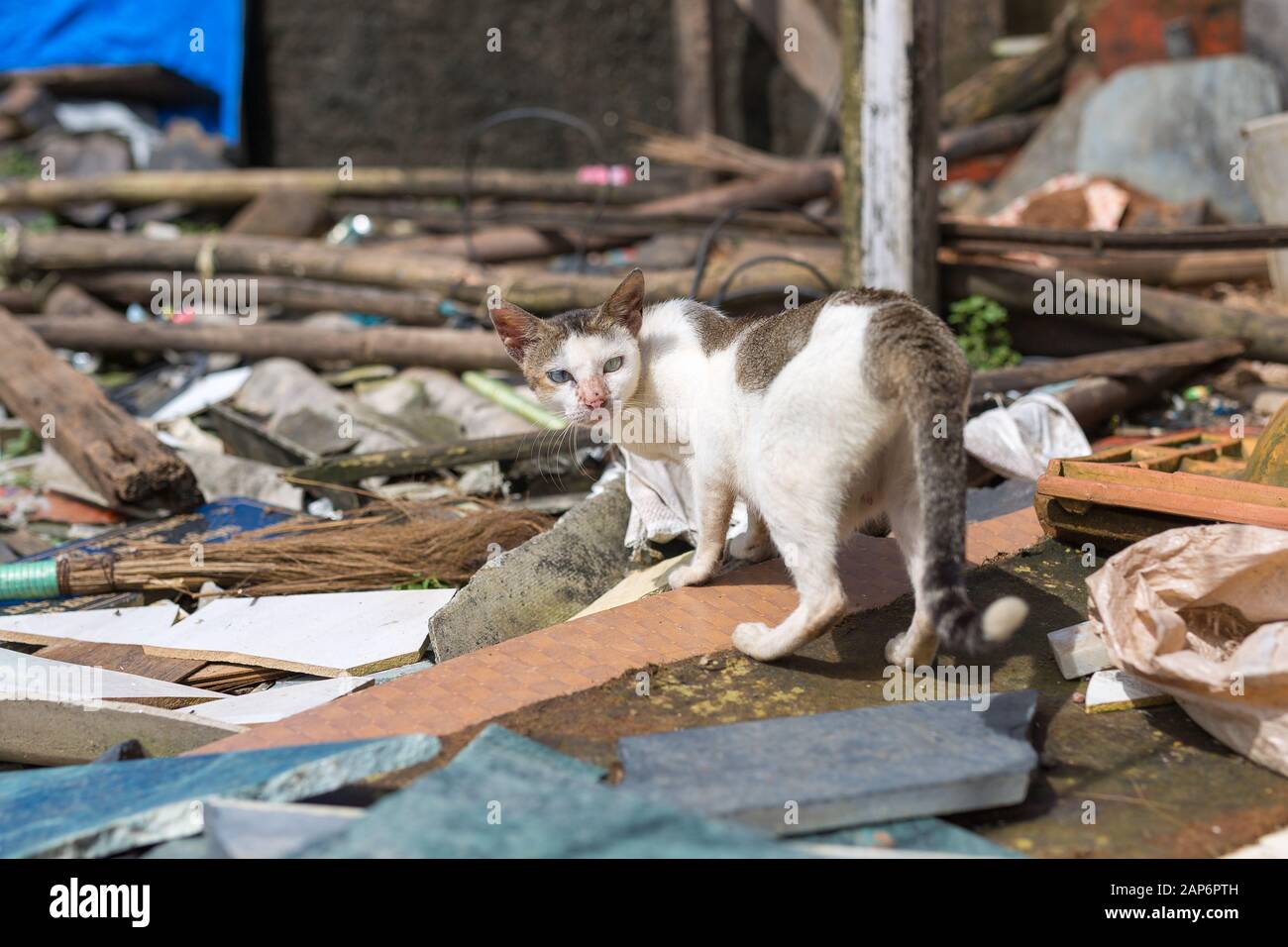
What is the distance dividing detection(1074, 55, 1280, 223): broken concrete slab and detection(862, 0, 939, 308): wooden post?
3.84 m

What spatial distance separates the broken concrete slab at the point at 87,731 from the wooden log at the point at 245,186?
22.6ft

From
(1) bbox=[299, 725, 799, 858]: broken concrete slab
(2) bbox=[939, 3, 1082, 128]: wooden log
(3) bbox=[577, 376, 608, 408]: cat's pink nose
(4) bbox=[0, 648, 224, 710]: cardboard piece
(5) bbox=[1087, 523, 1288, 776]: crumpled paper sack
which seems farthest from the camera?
(2) bbox=[939, 3, 1082, 128]: wooden log

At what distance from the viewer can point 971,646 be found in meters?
2.37

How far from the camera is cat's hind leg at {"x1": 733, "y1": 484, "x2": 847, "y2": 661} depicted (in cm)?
294

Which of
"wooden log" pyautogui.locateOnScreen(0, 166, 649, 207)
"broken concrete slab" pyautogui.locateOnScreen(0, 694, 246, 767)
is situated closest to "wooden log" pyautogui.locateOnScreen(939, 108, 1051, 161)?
"wooden log" pyautogui.locateOnScreen(0, 166, 649, 207)

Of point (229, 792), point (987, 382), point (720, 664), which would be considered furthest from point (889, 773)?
point (987, 382)

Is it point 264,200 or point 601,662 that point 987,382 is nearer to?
point 601,662

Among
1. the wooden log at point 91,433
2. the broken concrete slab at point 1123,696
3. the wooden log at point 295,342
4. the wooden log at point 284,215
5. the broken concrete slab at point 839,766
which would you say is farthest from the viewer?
the wooden log at point 284,215

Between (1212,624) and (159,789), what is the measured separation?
2596 mm

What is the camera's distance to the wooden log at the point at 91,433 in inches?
197

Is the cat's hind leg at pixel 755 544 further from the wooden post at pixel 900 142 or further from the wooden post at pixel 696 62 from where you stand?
the wooden post at pixel 696 62

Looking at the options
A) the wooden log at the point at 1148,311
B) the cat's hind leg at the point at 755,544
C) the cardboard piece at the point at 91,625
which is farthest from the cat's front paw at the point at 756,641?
the wooden log at the point at 1148,311

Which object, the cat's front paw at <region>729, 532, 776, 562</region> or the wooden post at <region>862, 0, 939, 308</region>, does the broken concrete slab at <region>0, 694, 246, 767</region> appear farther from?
the wooden post at <region>862, 0, 939, 308</region>

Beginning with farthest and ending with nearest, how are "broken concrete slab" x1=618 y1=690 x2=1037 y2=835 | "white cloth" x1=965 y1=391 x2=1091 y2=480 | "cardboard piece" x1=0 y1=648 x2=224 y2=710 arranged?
"white cloth" x1=965 y1=391 x2=1091 y2=480, "cardboard piece" x1=0 y1=648 x2=224 y2=710, "broken concrete slab" x1=618 y1=690 x2=1037 y2=835
